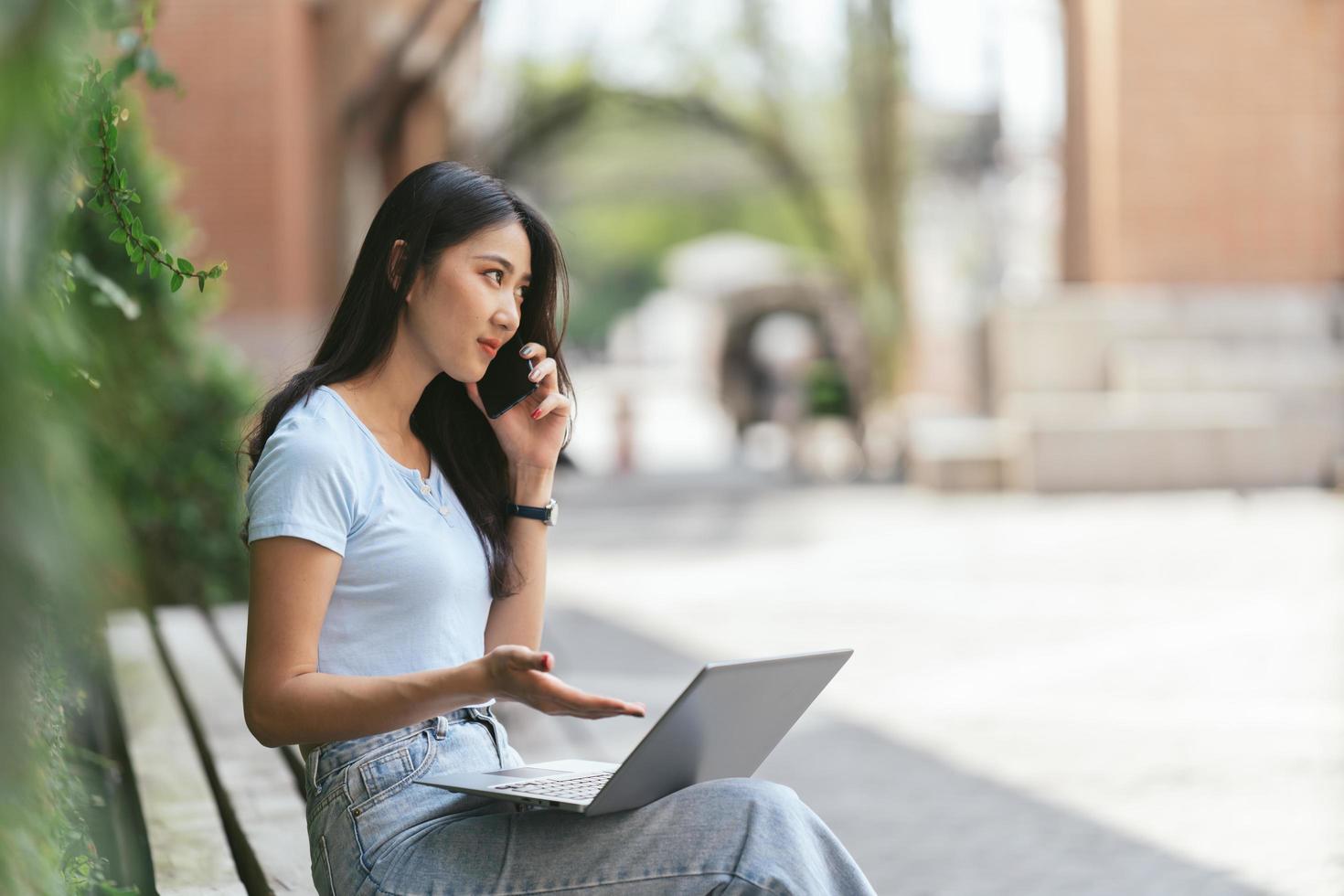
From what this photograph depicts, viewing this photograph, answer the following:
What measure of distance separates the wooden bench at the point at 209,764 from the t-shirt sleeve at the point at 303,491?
2.62ft

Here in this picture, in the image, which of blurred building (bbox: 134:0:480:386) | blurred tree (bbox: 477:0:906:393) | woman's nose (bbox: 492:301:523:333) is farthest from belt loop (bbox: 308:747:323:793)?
blurred tree (bbox: 477:0:906:393)

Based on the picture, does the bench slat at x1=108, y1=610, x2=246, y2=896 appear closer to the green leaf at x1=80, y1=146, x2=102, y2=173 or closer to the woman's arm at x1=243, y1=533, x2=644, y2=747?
the woman's arm at x1=243, y1=533, x2=644, y2=747

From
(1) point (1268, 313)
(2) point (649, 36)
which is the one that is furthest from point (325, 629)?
(2) point (649, 36)

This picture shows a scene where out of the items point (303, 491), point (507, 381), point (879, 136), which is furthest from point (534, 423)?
point (879, 136)

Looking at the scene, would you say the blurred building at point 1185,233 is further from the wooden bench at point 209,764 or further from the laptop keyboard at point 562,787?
the laptop keyboard at point 562,787

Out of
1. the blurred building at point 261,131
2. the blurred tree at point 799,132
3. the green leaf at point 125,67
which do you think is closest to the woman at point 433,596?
the green leaf at point 125,67

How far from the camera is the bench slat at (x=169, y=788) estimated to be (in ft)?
9.91

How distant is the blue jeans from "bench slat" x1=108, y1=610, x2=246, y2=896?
2.03 feet

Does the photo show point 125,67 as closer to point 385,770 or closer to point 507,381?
point 507,381

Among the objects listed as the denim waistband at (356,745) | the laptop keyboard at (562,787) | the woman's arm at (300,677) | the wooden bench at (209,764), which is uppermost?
the woman's arm at (300,677)

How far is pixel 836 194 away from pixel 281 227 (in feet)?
72.8

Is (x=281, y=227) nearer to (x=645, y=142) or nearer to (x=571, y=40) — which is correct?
(x=571, y=40)

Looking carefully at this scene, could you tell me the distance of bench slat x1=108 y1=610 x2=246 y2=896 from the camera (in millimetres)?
3020

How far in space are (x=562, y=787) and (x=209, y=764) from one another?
2005 mm
